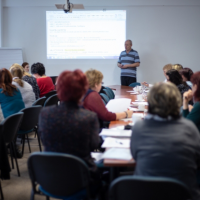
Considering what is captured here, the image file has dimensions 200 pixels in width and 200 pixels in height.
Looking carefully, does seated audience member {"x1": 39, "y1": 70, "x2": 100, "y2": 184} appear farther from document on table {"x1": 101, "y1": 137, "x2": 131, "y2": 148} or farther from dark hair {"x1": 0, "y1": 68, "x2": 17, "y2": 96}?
dark hair {"x1": 0, "y1": 68, "x2": 17, "y2": 96}

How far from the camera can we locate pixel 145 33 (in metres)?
7.81

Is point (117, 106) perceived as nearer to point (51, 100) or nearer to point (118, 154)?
point (118, 154)

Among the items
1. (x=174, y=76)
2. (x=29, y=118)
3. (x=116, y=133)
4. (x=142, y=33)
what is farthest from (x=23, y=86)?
(x=142, y=33)

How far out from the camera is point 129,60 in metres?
7.44

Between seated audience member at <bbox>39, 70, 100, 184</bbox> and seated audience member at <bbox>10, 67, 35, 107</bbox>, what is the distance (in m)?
2.32

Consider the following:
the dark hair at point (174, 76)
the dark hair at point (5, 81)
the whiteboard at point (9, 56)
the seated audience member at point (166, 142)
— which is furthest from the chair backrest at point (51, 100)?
the whiteboard at point (9, 56)

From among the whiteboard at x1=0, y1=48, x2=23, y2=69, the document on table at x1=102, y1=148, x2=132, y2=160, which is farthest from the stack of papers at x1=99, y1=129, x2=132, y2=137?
the whiteboard at x1=0, y1=48, x2=23, y2=69

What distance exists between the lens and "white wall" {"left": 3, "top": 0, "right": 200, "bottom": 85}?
7.71 metres

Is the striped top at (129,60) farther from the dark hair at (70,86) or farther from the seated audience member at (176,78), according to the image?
the dark hair at (70,86)

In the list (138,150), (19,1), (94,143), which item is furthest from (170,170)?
(19,1)

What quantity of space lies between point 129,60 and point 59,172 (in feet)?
19.8

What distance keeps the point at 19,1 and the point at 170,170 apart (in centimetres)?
742

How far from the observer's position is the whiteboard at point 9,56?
7672mm

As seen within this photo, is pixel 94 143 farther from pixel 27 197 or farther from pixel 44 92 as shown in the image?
pixel 44 92
